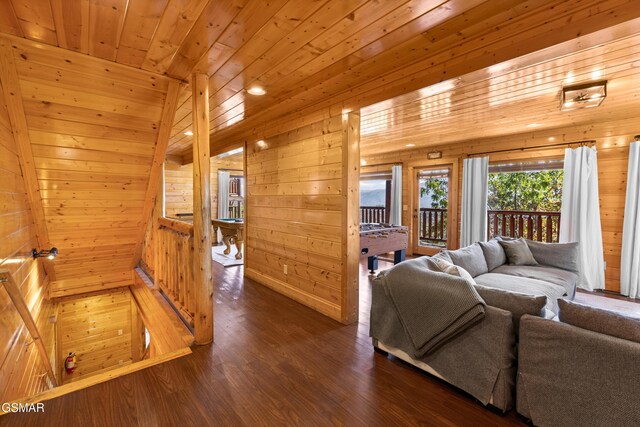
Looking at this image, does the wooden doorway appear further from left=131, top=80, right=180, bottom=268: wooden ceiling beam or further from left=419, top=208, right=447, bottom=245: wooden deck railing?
left=131, top=80, right=180, bottom=268: wooden ceiling beam

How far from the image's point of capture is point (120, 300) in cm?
462

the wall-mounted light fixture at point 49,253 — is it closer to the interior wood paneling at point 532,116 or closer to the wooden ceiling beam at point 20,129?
the wooden ceiling beam at point 20,129

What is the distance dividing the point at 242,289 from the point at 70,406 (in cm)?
232

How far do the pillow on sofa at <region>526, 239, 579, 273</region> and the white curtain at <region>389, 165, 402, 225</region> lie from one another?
9.43ft

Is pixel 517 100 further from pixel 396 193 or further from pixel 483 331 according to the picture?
pixel 396 193

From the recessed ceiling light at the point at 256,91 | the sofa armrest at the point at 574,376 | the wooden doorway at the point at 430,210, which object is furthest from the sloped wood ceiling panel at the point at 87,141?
the wooden doorway at the point at 430,210

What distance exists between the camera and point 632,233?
12.6 ft

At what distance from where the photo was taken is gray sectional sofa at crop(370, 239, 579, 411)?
1753mm

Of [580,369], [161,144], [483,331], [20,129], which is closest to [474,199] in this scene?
[483,331]

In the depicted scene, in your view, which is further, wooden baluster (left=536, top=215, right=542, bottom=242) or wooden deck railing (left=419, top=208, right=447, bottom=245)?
wooden deck railing (left=419, top=208, right=447, bottom=245)

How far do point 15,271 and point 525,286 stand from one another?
454 cm

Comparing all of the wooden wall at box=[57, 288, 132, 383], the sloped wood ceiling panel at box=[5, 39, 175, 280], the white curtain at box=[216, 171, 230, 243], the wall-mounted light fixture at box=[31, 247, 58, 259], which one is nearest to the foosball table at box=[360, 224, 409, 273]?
the sloped wood ceiling panel at box=[5, 39, 175, 280]

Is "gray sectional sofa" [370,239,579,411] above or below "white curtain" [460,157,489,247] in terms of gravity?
Result: below

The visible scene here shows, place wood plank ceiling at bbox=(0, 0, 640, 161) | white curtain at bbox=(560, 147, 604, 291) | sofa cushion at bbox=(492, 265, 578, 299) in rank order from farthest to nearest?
white curtain at bbox=(560, 147, 604, 291)
sofa cushion at bbox=(492, 265, 578, 299)
wood plank ceiling at bbox=(0, 0, 640, 161)
